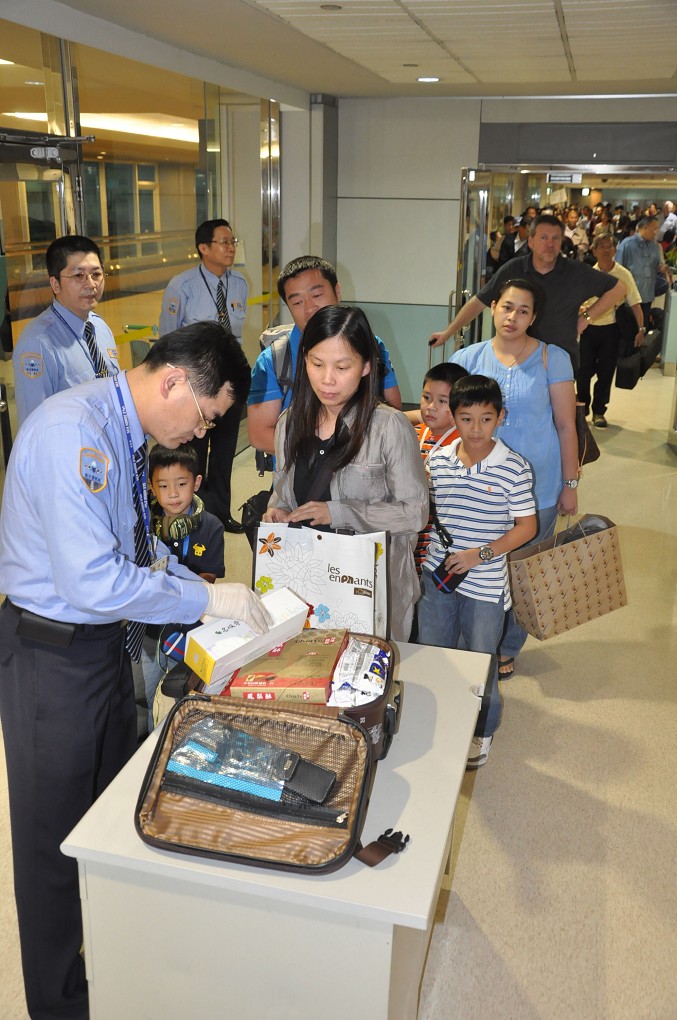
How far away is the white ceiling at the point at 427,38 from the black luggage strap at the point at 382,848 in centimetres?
353

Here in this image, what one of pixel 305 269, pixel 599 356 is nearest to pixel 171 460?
pixel 305 269

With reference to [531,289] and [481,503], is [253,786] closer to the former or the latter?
[481,503]

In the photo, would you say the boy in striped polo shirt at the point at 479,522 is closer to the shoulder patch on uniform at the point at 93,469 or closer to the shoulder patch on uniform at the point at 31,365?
the shoulder patch on uniform at the point at 93,469

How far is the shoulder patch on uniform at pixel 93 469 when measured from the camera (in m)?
1.65

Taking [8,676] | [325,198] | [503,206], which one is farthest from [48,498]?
[503,206]

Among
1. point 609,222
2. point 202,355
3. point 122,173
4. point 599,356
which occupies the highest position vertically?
point 122,173

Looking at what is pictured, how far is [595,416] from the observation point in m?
7.98

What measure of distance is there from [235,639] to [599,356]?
6.67 metres

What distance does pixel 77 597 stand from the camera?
164 centimetres

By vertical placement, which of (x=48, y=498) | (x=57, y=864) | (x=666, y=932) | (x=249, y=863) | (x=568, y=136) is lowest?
(x=666, y=932)

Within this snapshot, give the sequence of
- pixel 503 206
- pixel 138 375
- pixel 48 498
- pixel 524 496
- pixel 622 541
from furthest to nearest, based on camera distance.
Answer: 1. pixel 503 206
2. pixel 622 541
3. pixel 524 496
4. pixel 138 375
5. pixel 48 498

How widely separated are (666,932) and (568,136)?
22.9ft

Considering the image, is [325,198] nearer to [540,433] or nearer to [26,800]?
[540,433]

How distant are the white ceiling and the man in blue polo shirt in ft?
5.17
